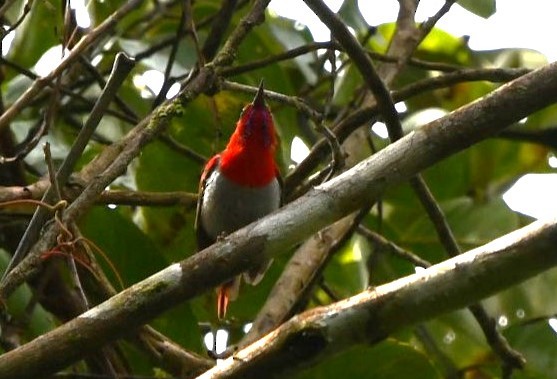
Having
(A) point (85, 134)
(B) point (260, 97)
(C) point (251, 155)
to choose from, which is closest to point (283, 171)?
(C) point (251, 155)

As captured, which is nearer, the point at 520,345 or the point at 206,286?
the point at 206,286

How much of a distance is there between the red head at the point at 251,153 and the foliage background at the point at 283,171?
0.24ft

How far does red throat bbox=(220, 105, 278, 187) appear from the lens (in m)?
4.11

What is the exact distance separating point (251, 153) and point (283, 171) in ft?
0.57

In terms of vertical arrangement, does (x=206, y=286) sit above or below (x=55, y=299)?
below

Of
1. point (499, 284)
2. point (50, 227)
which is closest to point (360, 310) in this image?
point (499, 284)

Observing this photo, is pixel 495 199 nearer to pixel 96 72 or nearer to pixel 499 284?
pixel 96 72

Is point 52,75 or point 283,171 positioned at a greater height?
point 283,171

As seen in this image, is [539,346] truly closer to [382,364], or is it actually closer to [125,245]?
[382,364]

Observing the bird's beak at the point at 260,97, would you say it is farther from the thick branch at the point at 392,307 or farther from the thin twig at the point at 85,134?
the thick branch at the point at 392,307

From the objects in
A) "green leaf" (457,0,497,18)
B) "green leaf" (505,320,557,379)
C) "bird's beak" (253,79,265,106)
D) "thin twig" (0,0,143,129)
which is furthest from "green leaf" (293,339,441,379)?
"green leaf" (457,0,497,18)

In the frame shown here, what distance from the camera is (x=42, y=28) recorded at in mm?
4344

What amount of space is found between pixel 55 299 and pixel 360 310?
5.83 ft

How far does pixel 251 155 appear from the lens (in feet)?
13.8
